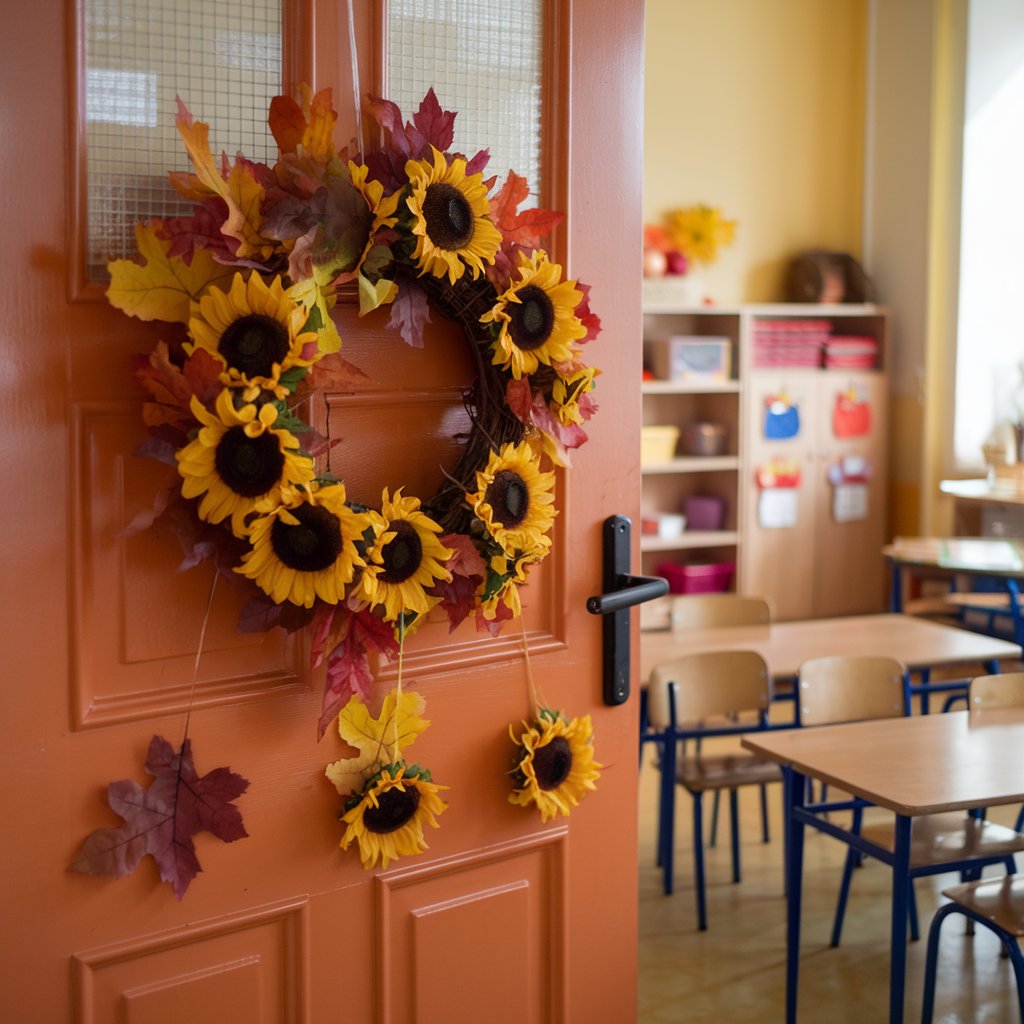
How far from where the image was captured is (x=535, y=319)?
1.75m

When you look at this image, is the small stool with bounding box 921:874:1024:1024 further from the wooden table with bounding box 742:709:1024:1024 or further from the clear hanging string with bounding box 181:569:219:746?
the clear hanging string with bounding box 181:569:219:746

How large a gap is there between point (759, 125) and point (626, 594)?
204 inches

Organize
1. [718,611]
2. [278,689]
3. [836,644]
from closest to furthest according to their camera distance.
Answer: [278,689], [836,644], [718,611]

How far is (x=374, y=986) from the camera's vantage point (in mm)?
1850

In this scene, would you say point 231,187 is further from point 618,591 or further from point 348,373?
point 618,591

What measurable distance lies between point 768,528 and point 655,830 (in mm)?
2311

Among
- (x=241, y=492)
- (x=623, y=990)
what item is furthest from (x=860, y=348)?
(x=241, y=492)

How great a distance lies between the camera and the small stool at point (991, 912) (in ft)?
8.68

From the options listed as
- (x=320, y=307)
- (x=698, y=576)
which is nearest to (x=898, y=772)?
(x=320, y=307)

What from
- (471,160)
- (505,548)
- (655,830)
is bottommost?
(655,830)

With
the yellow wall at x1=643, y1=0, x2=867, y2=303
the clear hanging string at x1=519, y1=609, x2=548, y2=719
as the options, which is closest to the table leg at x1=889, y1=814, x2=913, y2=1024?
the clear hanging string at x1=519, y1=609, x2=548, y2=719

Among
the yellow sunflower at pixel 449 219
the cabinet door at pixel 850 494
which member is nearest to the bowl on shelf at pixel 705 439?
the cabinet door at pixel 850 494

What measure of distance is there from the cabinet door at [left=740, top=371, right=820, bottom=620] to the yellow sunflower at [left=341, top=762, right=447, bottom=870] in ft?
14.9

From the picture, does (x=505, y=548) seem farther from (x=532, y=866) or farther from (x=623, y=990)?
(x=623, y=990)
